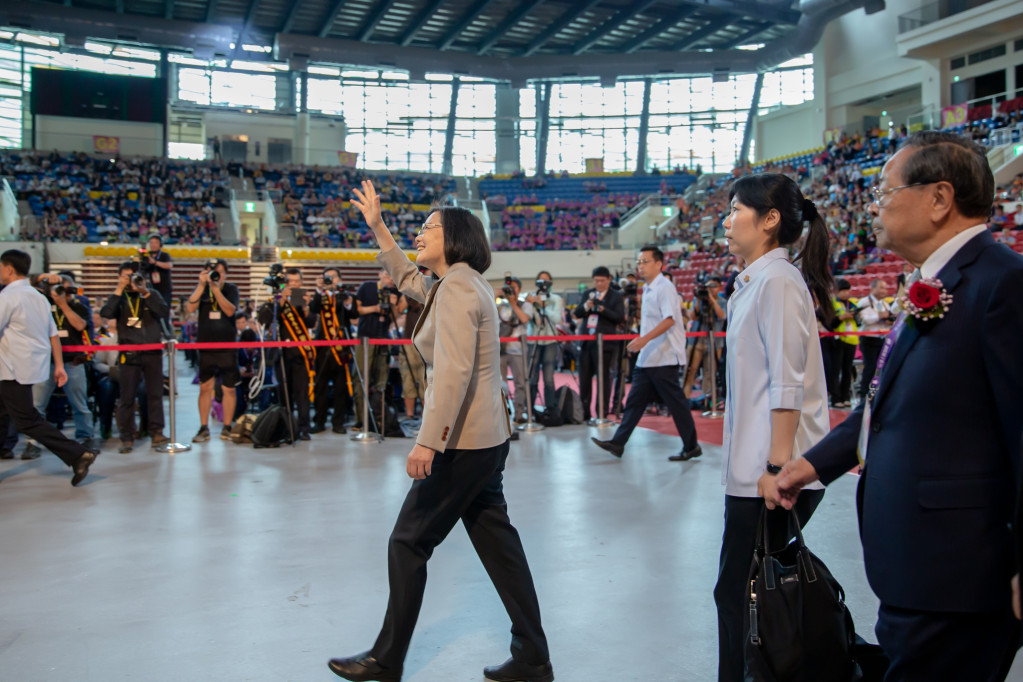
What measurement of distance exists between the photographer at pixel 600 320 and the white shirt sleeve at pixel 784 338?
6.34 m

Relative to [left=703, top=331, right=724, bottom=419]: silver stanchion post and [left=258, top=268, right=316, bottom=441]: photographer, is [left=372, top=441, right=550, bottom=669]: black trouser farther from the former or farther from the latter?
[left=703, top=331, right=724, bottom=419]: silver stanchion post

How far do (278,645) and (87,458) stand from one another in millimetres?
3466

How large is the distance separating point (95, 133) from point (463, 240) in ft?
108

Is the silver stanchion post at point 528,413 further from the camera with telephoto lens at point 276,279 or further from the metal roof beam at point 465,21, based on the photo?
the metal roof beam at point 465,21

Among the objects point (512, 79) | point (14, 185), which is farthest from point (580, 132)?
point (14, 185)

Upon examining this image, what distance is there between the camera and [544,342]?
9.33m

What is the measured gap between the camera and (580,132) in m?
37.6

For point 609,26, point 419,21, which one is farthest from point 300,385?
point 609,26

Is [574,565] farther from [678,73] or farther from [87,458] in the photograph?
[678,73]

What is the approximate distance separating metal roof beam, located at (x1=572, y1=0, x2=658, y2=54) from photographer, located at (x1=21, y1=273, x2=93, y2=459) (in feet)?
81.6

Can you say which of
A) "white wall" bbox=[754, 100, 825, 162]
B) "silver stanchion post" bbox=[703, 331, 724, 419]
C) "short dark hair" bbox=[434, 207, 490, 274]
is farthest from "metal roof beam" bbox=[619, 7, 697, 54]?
"short dark hair" bbox=[434, 207, 490, 274]

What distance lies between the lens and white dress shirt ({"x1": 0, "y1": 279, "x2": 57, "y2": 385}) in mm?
5578

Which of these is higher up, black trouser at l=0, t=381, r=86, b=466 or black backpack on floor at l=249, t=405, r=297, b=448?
black trouser at l=0, t=381, r=86, b=466

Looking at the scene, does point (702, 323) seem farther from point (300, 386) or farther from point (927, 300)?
point (927, 300)
